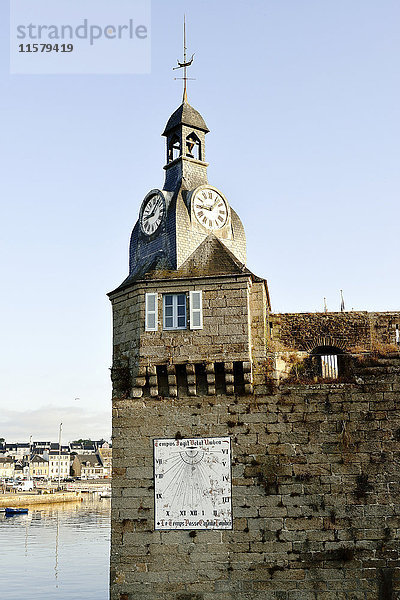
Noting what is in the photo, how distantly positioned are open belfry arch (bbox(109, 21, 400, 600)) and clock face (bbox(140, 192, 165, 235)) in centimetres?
121

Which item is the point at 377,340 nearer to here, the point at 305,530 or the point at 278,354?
the point at 278,354

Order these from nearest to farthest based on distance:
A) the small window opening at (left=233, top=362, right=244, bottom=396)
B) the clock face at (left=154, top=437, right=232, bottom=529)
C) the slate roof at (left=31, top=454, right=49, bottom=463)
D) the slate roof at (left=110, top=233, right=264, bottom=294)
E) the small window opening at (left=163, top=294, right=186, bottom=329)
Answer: the clock face at (left=154, top=437, right=232, bottom=529), the small window opening at (left=233, top=362, right=244, bottom=396), the small window opening at (left=163, top=294, right=186, bottom=329), the slate roof at (left=110, top=233, right=264, bottom=294), the slate roof at (left=31, top=454, right=49, bottom=463)

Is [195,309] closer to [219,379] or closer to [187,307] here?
[187,307]

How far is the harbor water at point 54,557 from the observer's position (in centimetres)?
3141

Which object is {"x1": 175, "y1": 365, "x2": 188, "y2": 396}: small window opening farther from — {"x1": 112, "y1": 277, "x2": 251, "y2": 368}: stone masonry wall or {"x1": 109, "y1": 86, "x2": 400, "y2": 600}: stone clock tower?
{"x1": 112, "y1": 277, "x2": 251, "y2": 368}: stone masonry wall

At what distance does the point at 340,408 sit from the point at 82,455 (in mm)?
152941

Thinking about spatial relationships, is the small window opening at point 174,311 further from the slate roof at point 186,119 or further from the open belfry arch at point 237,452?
the slate roof at point 186,119

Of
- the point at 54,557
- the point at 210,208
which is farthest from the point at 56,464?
the point at 210,208

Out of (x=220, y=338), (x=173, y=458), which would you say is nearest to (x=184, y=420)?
(x=173, y=458)

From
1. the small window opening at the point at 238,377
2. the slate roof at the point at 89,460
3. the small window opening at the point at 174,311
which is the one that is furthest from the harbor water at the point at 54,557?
the slate roof at the point at 89,460

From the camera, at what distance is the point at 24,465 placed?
16450cm

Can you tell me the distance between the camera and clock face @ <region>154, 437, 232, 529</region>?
730 inches

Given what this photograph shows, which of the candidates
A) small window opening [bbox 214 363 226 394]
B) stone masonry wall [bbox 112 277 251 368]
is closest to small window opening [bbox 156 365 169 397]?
stone masonry wall [bbox 112 277 251 368]

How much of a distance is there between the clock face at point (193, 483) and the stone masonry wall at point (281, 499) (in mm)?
242
